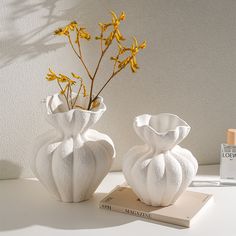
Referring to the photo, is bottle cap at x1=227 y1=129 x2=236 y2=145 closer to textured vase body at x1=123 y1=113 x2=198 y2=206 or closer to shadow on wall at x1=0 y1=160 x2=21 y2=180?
textured vase body at x1=123 y1=113 x2=198 y2=206

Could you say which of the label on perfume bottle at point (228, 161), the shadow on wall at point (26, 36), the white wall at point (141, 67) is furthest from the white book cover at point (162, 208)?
the shadow on wall at point (26, 36)

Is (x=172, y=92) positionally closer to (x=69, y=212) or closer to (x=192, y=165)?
(x=192, y=165)

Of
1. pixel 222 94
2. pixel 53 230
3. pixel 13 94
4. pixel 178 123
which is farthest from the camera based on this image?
pixel 222 94

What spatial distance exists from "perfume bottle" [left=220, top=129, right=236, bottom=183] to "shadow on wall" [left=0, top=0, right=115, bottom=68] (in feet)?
1.41

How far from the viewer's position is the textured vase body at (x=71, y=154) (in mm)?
948

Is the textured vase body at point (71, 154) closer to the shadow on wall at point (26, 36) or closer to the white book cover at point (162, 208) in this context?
the white book cover at point (162, 208)

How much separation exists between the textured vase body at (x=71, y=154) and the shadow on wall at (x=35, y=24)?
0.16 metres

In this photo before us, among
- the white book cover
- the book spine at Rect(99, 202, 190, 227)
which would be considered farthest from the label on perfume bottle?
the book spine at Rect(99, 202, 190, 227)

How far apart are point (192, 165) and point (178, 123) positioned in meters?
0.10

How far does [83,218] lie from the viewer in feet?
3.07

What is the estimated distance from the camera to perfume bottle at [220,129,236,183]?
1.10 metres

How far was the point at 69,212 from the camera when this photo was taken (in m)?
0.97

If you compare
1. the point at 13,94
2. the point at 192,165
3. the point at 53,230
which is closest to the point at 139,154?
the point at 192,165

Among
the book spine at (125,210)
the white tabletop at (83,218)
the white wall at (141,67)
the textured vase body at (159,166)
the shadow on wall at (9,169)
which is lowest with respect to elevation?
the white tabletop at (83,218)
